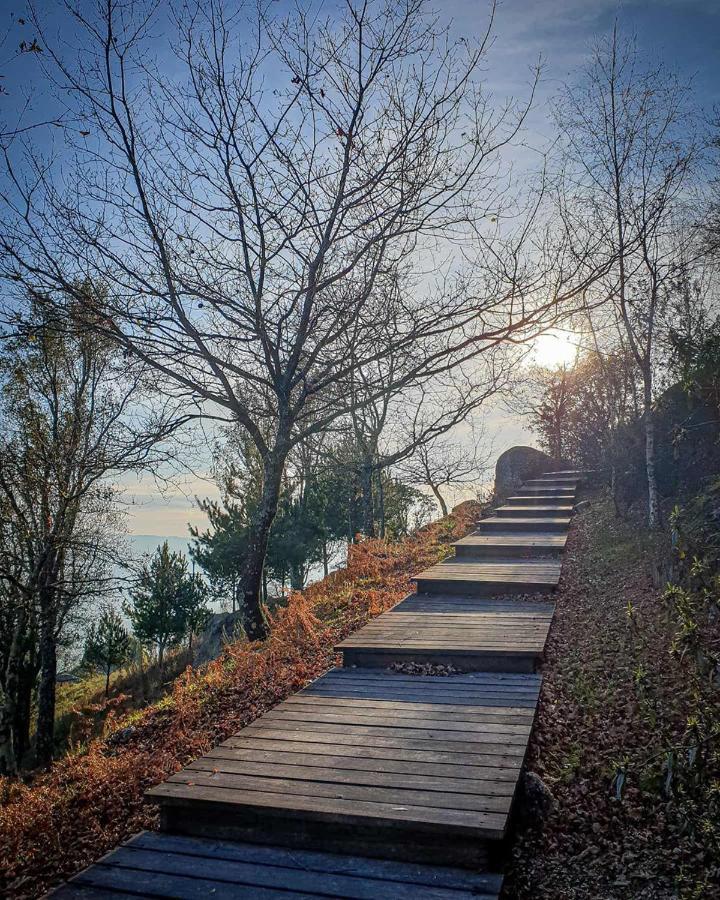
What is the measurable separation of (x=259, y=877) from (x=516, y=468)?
26.2m

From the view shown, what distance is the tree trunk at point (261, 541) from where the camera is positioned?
8.96 meters

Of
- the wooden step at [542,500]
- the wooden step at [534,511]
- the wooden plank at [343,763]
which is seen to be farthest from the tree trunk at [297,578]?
the wooden plank at [343,763]

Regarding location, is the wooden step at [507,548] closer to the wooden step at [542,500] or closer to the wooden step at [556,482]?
the wooden step at [542,500]

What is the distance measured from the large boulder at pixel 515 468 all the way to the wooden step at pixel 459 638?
1831 centimetres

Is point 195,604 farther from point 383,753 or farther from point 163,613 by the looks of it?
point 383,753

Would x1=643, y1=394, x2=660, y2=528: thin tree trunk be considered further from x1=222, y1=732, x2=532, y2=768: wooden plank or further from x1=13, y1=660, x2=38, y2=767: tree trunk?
x1=13, y1=660, x2=38, y2=767: tree trunk

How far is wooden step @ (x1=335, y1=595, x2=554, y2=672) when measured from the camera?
6.13 m

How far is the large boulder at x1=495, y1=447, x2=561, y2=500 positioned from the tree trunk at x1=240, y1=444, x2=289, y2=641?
17909 millimetres

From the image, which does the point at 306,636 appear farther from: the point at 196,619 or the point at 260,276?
the point at 196,619

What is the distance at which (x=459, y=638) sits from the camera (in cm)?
674

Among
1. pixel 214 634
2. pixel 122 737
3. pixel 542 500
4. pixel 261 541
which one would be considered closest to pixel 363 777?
pixel 122 737

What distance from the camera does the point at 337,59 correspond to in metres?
8.07

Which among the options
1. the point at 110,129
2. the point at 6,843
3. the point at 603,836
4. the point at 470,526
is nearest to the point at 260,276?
the point at 110,129

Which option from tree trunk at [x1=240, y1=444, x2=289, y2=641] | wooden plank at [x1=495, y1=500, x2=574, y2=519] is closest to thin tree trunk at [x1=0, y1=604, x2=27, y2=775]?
tree trunk at [x1=240, y1=444, x2=289, y2=641]
